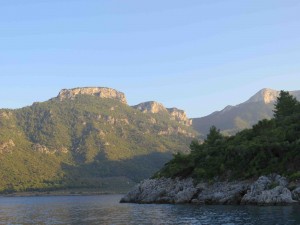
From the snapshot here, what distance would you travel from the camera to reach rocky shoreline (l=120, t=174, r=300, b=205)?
8650cm

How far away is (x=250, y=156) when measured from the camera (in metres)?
107

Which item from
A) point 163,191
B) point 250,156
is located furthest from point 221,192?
point 163,191

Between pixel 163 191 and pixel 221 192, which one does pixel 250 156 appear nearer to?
pixel 221 192

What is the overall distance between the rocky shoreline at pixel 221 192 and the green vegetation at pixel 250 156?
313cm

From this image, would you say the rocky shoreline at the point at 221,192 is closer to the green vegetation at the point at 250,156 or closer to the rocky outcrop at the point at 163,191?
the rocky outcrop at the point at 163,191

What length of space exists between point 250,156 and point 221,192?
14081 mm

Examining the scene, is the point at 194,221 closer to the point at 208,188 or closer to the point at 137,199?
the point at 208,188

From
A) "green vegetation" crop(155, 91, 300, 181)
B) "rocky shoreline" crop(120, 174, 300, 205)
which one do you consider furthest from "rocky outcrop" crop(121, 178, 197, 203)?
"green vegetation" crop(155, 91, 300, 181)

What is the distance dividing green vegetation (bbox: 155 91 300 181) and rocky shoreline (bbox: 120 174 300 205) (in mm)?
3131

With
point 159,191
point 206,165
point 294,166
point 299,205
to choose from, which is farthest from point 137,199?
point 299,205

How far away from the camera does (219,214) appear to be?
236 ft

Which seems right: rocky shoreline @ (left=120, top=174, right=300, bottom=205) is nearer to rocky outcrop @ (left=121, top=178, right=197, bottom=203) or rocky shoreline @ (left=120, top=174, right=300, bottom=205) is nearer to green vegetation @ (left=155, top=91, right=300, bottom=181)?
rocky outcrop @ (left=121, top=178, right=197, bottom=203)

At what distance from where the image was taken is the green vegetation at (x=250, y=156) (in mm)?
98812

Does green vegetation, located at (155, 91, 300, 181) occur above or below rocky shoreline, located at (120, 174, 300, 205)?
above
